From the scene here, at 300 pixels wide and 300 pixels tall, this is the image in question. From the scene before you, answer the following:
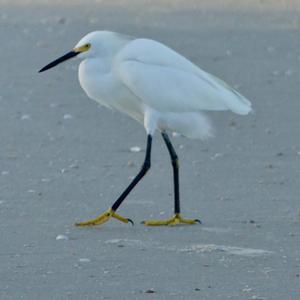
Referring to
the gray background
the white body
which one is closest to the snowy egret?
the white body

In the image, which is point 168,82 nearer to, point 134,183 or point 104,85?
point 104,85

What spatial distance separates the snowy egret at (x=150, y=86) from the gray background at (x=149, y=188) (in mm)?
541

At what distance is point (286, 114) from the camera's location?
1312 cm

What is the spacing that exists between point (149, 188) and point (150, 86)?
1178mm

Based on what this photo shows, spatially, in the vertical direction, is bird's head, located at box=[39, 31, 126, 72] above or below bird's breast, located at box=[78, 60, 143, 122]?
above

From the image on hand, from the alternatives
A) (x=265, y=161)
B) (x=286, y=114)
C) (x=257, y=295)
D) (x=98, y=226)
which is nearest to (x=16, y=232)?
(x=98, y=226)

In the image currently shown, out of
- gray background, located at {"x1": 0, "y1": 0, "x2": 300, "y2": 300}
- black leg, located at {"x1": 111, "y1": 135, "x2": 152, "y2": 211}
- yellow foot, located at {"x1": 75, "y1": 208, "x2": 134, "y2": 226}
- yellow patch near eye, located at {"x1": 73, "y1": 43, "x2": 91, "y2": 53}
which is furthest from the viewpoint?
yellow patch near eye, located at {"x1": 73, "y1": 43, "x2": 91, "y2": 53}

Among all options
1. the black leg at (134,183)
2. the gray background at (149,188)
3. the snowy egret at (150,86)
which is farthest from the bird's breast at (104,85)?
the gray background at (149,188)

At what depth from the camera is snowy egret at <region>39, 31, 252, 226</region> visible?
359 inches

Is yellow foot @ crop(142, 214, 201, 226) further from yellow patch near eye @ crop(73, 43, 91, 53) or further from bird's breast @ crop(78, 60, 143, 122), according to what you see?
yellow patch near eye @ crop(73, 43, 91, 53)

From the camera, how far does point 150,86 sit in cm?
914

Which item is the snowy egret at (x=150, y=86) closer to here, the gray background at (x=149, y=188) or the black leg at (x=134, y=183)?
the black leg at (x=134, y=183)

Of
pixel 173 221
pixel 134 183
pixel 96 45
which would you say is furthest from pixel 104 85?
pixel 173 221

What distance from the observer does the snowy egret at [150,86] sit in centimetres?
912
